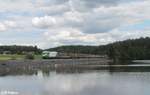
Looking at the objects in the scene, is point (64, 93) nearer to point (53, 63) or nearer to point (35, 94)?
point (35, 94)

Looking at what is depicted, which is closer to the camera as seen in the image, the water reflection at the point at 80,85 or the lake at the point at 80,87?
the lake at the point at 80,87

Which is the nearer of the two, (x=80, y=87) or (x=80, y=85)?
(x=80, y=87)

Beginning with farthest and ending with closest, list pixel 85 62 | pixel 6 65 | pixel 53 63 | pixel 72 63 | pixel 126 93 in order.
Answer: pixel 85 62 → pixel 72 63 → pixel 53 63 → pixel 6 65 → pixel 126 93

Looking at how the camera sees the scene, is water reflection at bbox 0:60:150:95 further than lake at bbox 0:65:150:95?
Yes

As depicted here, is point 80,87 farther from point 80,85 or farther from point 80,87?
point 80,85

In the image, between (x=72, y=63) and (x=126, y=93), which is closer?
(x=126, y=93)

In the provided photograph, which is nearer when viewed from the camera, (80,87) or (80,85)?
(80,87)

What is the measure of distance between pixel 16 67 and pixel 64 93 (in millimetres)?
75814

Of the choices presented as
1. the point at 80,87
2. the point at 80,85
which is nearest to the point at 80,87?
the point at 80,87

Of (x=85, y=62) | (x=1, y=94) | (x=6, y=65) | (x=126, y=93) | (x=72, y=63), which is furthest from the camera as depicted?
(x=85, y=62)

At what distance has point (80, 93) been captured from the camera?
144 feet

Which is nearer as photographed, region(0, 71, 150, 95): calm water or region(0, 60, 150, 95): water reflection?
region(0, 71, 150, 95): calm water

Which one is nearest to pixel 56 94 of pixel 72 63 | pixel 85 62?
pixel 72 63

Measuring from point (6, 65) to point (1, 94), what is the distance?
7645 centimetres
